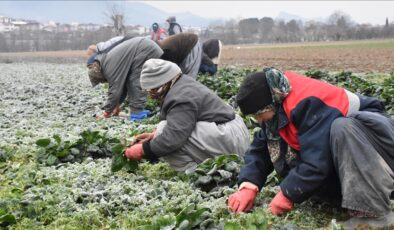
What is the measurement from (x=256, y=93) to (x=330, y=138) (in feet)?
1.92

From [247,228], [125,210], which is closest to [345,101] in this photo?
[247,228]

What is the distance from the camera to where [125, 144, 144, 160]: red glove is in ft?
17.4

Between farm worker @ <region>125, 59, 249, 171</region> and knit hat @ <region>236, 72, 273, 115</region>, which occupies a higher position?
knit hat @ <region>236, 72, 273, 115</region>

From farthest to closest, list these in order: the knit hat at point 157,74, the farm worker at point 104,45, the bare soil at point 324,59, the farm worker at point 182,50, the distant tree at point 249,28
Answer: the distant tree at point 249,28
the bare soil at point 324,59
the farm worker at point 182,50
the farm worker at point 104,45
the knit hat at point 157,74

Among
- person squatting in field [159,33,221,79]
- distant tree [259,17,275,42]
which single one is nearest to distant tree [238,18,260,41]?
distant tree [259,17,275,42]

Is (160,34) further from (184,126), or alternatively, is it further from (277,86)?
(277,86)

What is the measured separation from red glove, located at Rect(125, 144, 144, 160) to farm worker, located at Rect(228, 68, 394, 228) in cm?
187

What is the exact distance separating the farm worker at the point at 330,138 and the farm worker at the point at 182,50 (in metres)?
6.07

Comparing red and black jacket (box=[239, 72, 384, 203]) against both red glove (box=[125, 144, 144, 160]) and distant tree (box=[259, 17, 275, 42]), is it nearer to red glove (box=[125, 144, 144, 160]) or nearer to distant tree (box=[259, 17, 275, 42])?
red glove (box=[125, 144, 144, 160])

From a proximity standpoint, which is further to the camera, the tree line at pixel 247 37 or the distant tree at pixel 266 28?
the distant tree at pixel 266 28

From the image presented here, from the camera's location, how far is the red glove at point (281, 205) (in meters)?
3.77

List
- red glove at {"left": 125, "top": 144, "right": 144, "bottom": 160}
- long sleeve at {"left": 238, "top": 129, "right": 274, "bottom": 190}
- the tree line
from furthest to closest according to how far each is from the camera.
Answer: the tree line
red glove at {"left": 125, "top": 144, "right": 144, "bottom": 160}
long sleeve at {"left": 238, "top": 129, "right": 274, "bottom": 190}

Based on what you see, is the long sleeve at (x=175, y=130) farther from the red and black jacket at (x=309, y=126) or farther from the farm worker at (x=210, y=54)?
the farm worker at (x=210, y=54)

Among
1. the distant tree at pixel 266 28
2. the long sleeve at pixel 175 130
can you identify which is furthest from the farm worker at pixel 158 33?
the distant tree at pixel 266 28
